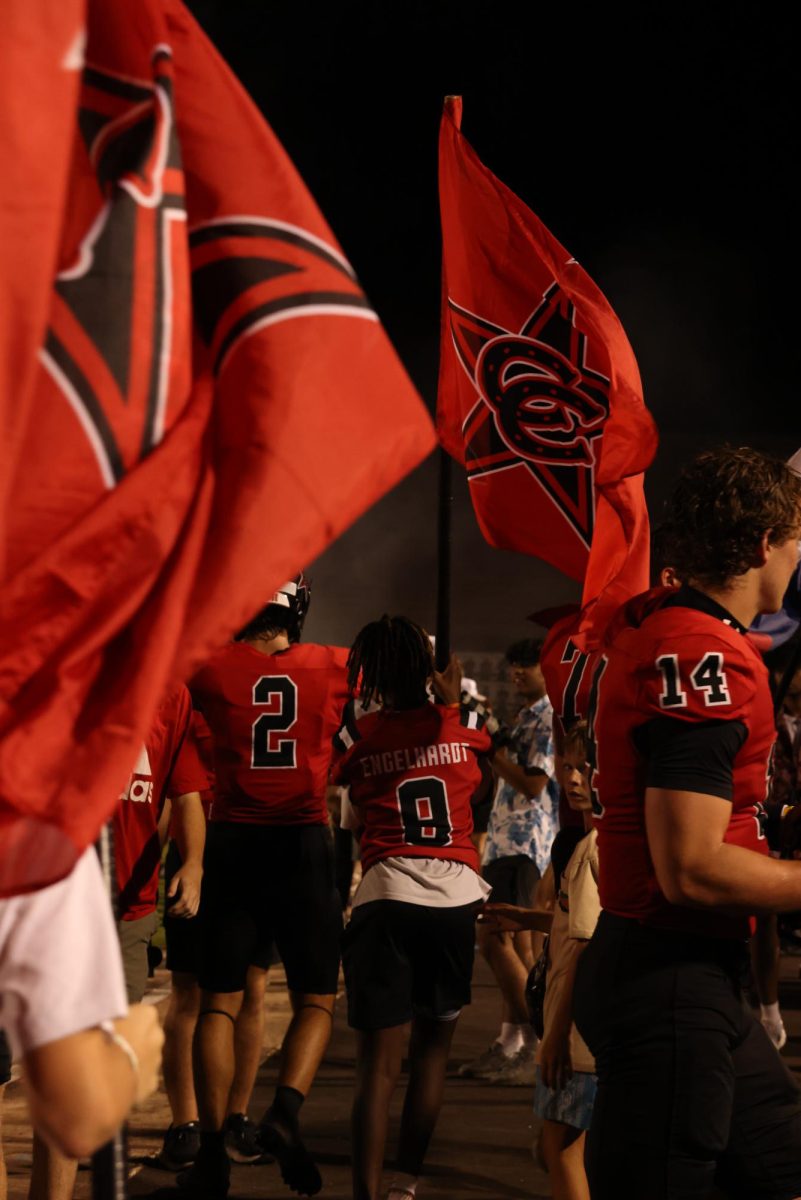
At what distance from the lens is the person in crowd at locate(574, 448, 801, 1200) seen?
2.98 metres

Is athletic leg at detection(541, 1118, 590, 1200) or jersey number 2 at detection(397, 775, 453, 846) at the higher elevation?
jersey number 2 at detection(397, 775, 453, 846)

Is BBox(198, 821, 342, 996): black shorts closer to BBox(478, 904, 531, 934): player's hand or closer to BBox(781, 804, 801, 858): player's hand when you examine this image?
BBox(478, 904, 531, 934): player's hand

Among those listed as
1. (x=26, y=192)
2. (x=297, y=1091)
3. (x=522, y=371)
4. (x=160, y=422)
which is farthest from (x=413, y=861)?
(x=26, y=192)

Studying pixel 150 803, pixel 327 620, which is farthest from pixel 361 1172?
pixel 327 620

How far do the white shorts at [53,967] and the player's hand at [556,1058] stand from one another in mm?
1984

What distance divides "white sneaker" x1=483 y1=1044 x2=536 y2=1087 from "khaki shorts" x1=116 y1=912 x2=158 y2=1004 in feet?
10.3

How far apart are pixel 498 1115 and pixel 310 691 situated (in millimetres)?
2379

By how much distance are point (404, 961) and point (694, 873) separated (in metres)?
2.48

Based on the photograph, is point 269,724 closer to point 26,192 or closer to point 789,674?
point 789,674

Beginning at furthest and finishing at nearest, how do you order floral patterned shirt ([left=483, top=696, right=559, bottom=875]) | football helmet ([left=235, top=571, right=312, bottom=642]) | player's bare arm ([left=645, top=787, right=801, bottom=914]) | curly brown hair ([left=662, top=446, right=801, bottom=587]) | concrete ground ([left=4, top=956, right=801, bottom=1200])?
floral patterned shirt ([left=483, top=696, right=559, bottom=875]) < football helmet ([left=235, top=571, right=312, bottom=642]) < concrete ground ([left=4, top=956, right=801, bottom=1200]) < curly brown hair ([left=662, top=446, right=801, bottom=587]) < player's bare arm ([left=645, top=787, right=801, bottom=914])

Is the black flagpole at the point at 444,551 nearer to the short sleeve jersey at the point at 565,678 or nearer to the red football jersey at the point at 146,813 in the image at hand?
the short sleeve jersey at the point at 565,678

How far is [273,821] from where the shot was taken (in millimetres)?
6016

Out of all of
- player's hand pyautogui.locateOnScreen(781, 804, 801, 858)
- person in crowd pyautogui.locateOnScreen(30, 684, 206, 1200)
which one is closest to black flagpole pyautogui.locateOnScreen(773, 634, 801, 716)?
player's hand pyautogui.locateOnScreen(781, 804, 801, 858)

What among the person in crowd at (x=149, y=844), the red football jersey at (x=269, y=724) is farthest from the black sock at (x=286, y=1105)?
the red football jersey at (x=269, y=724)
